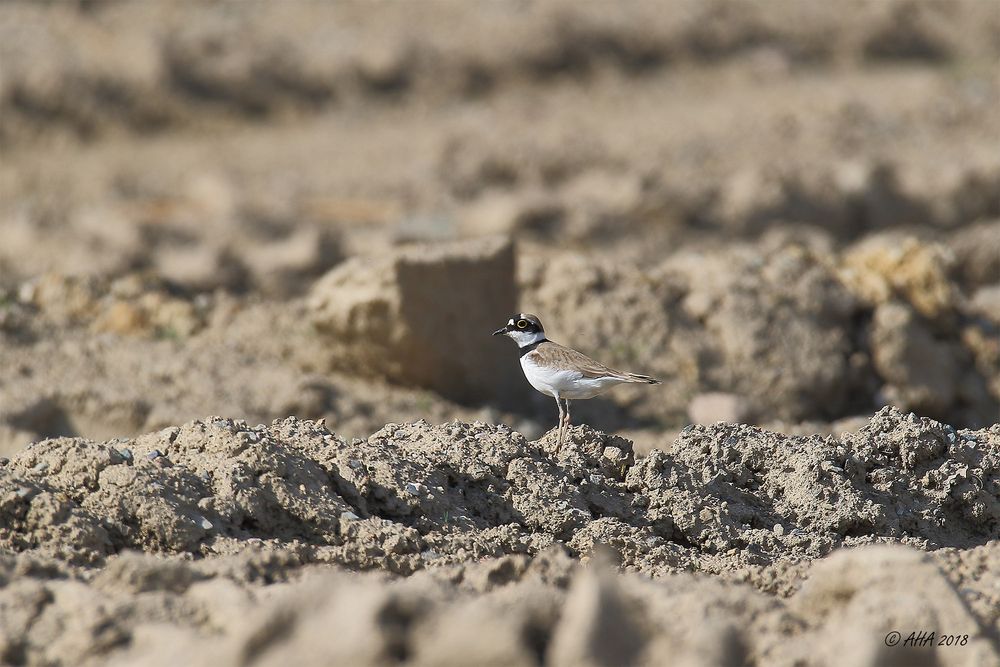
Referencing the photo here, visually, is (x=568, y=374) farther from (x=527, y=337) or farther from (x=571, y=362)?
(x=527, y=337)

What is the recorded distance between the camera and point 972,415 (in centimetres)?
979

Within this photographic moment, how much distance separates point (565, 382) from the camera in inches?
241

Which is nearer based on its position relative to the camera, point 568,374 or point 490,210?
point 568,374

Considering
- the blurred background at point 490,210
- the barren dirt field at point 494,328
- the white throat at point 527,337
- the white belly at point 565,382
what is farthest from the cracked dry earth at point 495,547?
the blurred background at point 490,210

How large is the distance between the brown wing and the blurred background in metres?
2.22

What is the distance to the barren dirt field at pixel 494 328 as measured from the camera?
13.0 ft

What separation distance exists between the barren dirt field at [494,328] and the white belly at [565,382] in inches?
13.9

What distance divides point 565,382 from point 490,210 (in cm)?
714

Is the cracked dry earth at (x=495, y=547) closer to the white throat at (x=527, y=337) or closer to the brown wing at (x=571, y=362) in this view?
the brown wing at (x=571, y=362)

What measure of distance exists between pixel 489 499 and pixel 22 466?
178cm

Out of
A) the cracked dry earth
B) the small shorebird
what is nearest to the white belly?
the small shorebird

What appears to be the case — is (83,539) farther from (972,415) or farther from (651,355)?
(972,415)

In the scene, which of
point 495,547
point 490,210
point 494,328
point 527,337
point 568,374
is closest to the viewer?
point 495,547

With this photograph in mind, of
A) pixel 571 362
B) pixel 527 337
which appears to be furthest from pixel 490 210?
pixel 571 362
